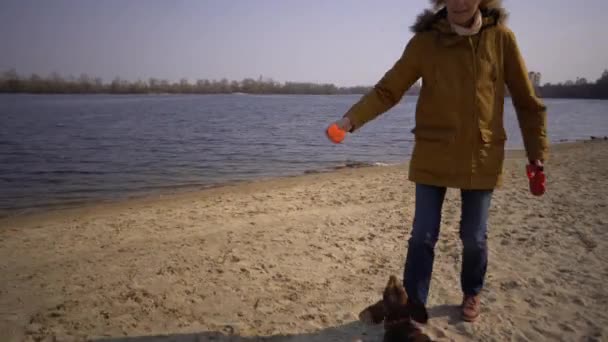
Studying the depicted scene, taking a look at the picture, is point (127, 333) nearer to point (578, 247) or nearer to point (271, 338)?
point (271, 338)

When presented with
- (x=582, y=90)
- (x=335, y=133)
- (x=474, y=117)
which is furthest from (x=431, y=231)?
(x=582, y=90)

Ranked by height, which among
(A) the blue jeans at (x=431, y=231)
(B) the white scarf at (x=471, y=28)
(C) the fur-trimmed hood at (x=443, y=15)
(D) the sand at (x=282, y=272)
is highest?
(C) the fur-trimmed hood at (x=443, y=15)

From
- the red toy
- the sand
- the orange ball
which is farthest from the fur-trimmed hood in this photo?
the sand

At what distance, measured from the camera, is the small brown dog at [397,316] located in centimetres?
265

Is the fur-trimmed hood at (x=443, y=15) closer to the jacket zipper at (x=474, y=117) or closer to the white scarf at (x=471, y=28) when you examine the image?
the white scarf at (x=471, y=28)

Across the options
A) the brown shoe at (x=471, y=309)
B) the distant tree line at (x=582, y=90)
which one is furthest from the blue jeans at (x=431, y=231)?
the distant tree line at (x=582, y=90)

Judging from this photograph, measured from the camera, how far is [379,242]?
193 inches

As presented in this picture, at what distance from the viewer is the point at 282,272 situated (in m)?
4.01

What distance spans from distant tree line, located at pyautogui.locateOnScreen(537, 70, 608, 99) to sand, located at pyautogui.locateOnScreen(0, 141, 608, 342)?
102 metres

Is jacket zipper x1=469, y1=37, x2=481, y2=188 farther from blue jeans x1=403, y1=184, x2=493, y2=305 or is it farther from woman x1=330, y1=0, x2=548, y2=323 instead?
blue jeans x1=403, y1=184, x2=493, y2=305

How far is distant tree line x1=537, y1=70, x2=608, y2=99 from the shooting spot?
91000 mm

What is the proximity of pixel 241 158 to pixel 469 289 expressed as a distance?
13.5 metres

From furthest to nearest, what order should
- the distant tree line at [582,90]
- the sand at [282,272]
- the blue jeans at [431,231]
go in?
the distant tree line at [582,90], the sand at [282,272], the blue jeans at [431,231]

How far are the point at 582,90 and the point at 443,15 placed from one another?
120108 mm
